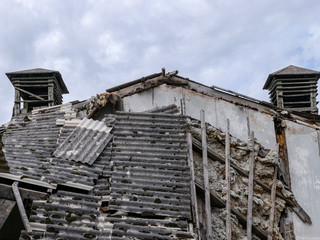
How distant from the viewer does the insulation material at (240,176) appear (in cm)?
671

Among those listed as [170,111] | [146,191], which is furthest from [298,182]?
[146,191]

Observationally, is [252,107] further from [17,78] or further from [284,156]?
[17,78]

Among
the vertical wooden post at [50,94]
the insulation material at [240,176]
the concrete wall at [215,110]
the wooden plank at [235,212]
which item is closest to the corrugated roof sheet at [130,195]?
the wooden plank at [235,212]

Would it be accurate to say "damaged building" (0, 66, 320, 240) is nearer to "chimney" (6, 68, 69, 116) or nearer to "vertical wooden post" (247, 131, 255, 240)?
"vertical wooden post" (247, 131, 255, 240)

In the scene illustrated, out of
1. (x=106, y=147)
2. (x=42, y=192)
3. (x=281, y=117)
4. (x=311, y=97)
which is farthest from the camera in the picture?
(x=311, y=97)

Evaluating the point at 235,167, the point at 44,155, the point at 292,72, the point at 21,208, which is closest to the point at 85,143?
the point at 44,155

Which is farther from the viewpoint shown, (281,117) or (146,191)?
(281,117)

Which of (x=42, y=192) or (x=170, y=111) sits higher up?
(x=170, y=111)

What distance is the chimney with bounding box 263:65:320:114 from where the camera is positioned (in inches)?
733

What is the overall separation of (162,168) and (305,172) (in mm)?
3816

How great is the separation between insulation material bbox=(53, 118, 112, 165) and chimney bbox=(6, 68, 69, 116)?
13205 mm

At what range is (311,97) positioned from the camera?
18.7m

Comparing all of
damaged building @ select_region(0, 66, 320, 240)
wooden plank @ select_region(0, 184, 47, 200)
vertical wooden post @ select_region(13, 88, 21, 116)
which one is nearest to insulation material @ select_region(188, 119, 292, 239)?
damaged building @ select_region(0, 66, 320, 240)

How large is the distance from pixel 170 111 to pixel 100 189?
2500 millimetres
